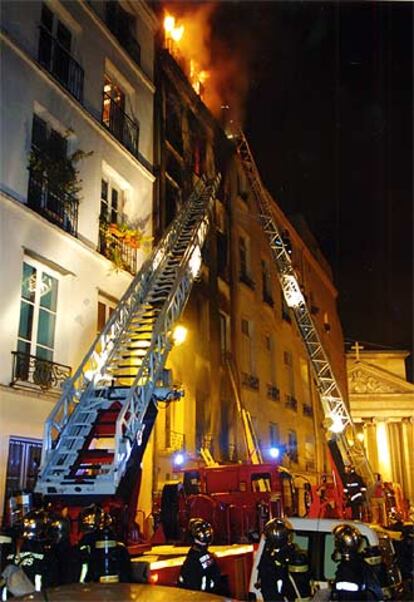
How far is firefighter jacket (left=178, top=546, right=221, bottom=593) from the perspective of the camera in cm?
569

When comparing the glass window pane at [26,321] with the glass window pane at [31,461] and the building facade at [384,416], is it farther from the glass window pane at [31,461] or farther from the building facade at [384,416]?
the building facade at [384,416]

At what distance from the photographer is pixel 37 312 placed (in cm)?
1106

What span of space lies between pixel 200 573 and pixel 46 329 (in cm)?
678

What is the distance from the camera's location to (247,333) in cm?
2189

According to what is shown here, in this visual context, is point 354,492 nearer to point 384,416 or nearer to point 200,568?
point 200,568

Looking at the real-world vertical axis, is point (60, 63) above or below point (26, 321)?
above

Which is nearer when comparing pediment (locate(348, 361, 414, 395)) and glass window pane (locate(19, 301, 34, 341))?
glass window pane (locate(19, 301, 34, 341))

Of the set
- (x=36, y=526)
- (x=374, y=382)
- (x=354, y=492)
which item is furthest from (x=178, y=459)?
(x=374, y=382)

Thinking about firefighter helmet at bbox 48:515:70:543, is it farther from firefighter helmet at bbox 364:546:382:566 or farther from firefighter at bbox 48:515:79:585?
firefighter helmet at bbox 364:546:382:566

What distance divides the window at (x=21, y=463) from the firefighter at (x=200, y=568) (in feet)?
15.4

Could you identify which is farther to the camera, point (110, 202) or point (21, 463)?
point (110, 202)

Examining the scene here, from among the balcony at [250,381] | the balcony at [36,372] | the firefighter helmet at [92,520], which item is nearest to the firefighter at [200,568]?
the firefighter helmet at [92,520]

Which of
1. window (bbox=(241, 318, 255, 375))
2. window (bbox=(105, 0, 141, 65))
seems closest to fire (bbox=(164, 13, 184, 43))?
window (bbox=(105, 0, 141, 65))

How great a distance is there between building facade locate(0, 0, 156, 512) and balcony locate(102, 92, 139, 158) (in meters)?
0.04
